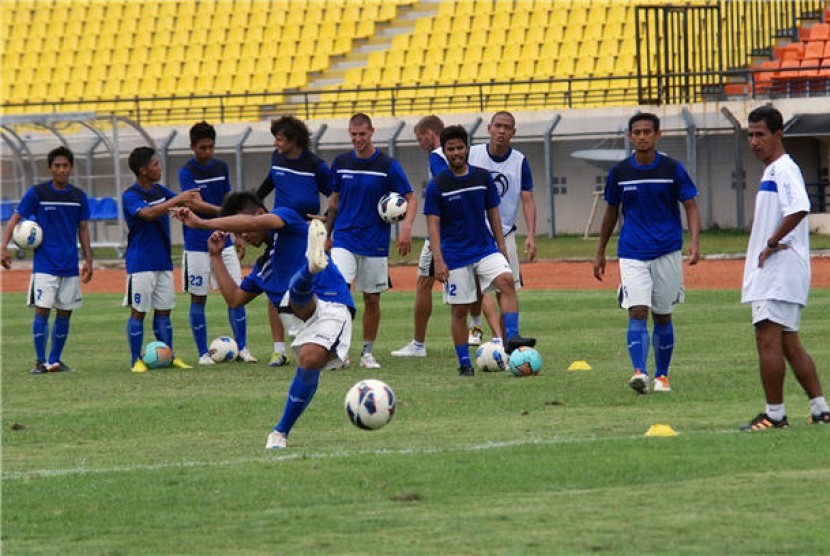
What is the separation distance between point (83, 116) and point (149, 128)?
21.4ft

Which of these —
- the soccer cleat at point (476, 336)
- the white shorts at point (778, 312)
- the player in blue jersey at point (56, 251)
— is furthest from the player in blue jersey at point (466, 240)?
the white shorts at point (778, 312)

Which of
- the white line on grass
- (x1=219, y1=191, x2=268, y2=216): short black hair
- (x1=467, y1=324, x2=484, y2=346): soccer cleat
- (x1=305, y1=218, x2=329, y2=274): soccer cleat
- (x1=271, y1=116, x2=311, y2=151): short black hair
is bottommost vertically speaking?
(x1=467, y1=324, x2=484, y2=346): soccer cleat

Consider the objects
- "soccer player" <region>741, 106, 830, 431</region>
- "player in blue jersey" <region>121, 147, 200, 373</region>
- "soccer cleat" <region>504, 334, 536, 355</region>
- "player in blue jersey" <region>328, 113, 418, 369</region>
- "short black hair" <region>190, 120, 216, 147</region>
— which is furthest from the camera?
"short black hair" <region>190, 120, 216, 147</region>

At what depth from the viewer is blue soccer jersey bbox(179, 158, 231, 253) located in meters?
14.7

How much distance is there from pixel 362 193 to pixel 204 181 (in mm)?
1704

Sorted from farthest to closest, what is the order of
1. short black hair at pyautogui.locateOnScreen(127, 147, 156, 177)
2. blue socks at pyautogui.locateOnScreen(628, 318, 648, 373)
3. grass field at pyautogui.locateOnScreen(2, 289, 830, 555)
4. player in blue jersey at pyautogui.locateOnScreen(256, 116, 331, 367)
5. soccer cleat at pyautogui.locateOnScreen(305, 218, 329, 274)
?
1. short black hair at pyautogui.locateOnScreen(127, 147, 156, 177)
2. player in blue jersey at pyautogui.locateOnScreen(256, 116, 331, 367)
3. blue socks at pyautogui.locateOnScreen(628, 318, 648, 373)
4. soccer cleat at pyautogui.locateOnScreen(305, 218, 329, 274)
5. grass field at pyautogui.locateOnScreen(2, 289, 830, 555)

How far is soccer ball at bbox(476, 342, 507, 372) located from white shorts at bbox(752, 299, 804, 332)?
441 centimetres

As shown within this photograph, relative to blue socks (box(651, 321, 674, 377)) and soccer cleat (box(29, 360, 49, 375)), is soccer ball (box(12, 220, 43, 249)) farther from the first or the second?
blue socks (box(651, 321, 674, 377))

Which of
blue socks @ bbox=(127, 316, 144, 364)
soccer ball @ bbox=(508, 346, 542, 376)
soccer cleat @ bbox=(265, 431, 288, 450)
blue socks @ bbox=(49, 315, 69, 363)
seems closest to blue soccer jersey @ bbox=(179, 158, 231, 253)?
blue socks @ bbox=(127, 316, 144, 364)

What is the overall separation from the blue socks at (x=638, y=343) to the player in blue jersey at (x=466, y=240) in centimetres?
158

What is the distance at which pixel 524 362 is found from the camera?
12.6 meters

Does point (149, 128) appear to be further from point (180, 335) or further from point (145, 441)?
point (145, 441)

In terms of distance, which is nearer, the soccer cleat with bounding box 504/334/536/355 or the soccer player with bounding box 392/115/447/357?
the soccer cleat with bounding box 504/334/536/355

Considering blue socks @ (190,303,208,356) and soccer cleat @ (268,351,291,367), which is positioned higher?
blue socks @ (190,303,208,356)
